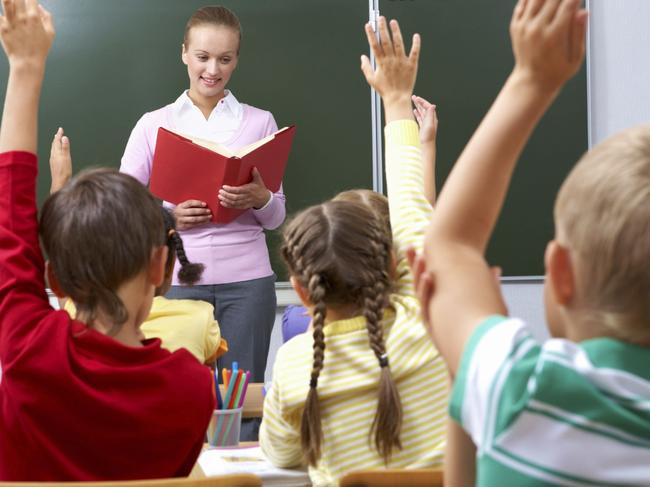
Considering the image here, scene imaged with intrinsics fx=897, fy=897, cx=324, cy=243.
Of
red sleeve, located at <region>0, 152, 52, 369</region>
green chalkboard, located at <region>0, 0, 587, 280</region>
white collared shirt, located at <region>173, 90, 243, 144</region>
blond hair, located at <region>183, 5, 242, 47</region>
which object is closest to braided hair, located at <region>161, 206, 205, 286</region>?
red sleeve, located at <region>0, 152, 52, 369</region>

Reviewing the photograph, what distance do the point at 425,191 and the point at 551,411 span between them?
1.26 m

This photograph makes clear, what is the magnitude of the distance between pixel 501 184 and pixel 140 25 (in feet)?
12.9

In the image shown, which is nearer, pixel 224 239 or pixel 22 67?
pixel 22 67

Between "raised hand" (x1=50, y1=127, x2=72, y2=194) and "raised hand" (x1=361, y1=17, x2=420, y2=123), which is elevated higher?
"raised hand" (x1=361, y1=17, x2=420, y2=123)

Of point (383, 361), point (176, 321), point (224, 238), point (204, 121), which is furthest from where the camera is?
point (204, 121)

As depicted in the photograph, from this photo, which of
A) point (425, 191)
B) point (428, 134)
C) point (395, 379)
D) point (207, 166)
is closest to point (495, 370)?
point (395, 379)

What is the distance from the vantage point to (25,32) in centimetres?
140

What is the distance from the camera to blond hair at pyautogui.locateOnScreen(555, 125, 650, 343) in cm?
69

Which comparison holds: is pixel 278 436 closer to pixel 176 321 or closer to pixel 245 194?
pixel 176 321

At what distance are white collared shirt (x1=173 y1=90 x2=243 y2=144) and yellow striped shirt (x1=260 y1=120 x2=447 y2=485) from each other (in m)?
2.02

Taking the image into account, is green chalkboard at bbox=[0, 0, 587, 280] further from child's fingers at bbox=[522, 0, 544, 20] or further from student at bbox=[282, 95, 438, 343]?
child's fingers at bbox=[522, 0, 544, 20]

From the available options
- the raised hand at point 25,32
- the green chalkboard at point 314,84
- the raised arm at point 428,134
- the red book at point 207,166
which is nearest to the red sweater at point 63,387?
the raised hand at point 25,32

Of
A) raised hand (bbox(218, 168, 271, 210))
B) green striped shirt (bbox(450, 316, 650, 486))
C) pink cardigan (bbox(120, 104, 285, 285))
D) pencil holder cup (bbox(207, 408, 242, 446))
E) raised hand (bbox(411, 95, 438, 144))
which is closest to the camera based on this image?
green striped shirt (bbox(450, 316, 650, 486))

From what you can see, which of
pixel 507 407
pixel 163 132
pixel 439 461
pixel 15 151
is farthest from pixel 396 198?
pixel 163 132
